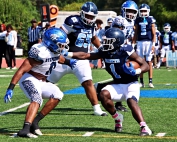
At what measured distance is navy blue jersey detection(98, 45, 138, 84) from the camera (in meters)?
7.48

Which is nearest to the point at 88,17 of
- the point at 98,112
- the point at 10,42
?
Answer: the point at 98,112

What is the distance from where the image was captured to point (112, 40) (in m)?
7.28

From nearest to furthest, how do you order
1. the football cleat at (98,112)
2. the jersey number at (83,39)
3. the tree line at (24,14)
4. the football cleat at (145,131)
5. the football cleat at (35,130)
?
the football cleat at (145,131)
the football cleat at (35,130)
the football cleat at (98,112)
the jersey number at (83,39)
the tree line at (24,14)

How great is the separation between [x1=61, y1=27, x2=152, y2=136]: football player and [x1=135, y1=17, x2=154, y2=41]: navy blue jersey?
6618mm

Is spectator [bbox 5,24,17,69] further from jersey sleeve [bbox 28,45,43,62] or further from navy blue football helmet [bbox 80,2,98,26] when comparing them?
jersey sleeve [bbox 28,45,43,62]

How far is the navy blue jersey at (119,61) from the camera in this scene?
7484 mm

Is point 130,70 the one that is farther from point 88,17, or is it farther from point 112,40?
point 88,17

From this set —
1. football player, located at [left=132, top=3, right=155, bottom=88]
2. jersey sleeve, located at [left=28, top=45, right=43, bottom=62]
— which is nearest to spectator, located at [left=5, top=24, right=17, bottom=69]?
football player, located at [left=132, top=3, right=155, bottom=88]

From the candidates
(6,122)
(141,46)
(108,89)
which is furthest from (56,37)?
(141,46)

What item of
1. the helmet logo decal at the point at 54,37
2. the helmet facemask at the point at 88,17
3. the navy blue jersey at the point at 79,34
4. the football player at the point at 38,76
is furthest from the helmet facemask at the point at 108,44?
→ the navy blue jersey at the point at 79,34

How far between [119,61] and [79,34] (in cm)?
166

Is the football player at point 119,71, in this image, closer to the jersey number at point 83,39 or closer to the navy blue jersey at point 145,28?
the jersey number at point 83,39

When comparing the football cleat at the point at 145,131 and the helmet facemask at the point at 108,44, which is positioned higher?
the helmet facemask at the point at 108,44

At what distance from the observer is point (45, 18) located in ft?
71.1
